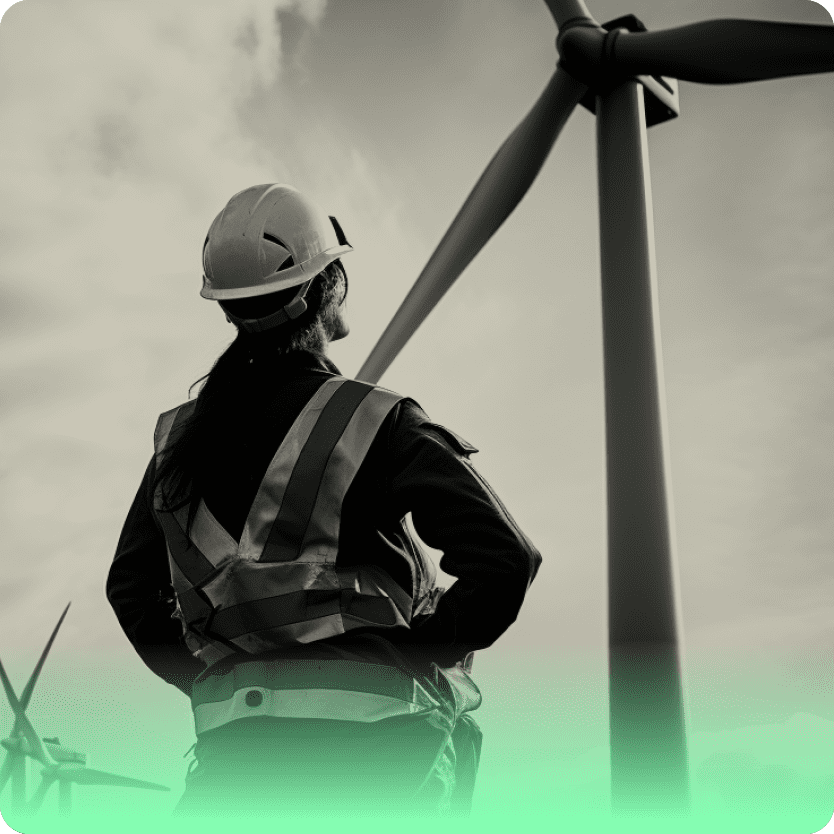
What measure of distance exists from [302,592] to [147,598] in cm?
105

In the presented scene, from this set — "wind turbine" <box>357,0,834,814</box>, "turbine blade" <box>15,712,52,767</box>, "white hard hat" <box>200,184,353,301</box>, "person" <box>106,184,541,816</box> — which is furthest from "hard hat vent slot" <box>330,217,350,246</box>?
"turbine blade" <box>15,712,52,767</box>

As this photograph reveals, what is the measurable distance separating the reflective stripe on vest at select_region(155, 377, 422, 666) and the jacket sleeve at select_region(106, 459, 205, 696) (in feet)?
1.75

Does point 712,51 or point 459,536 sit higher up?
point 712,51

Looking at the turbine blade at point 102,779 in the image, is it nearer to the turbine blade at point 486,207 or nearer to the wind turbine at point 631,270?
the wind turbine at point 631,270

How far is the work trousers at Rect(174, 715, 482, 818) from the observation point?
3.35 m

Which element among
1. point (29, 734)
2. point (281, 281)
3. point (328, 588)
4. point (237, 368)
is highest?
point (281, 281)

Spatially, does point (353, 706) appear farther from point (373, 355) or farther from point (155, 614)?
point (373, 355)

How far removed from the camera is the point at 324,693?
11.1ft

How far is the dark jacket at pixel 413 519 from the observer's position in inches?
138

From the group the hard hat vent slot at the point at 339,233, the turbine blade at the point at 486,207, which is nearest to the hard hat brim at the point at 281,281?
the hard hat vent slot at the point at 339,233

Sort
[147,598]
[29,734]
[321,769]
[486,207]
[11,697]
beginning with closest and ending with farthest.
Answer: [321,769] → [147,598] → [486,207] → [11,697] → [29,734]

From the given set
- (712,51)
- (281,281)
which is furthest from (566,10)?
(281,281)

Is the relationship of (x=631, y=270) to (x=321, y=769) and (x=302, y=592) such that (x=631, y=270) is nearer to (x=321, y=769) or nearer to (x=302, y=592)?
(x=302, y=592)

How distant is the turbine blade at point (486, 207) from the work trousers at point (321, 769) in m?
10.7
